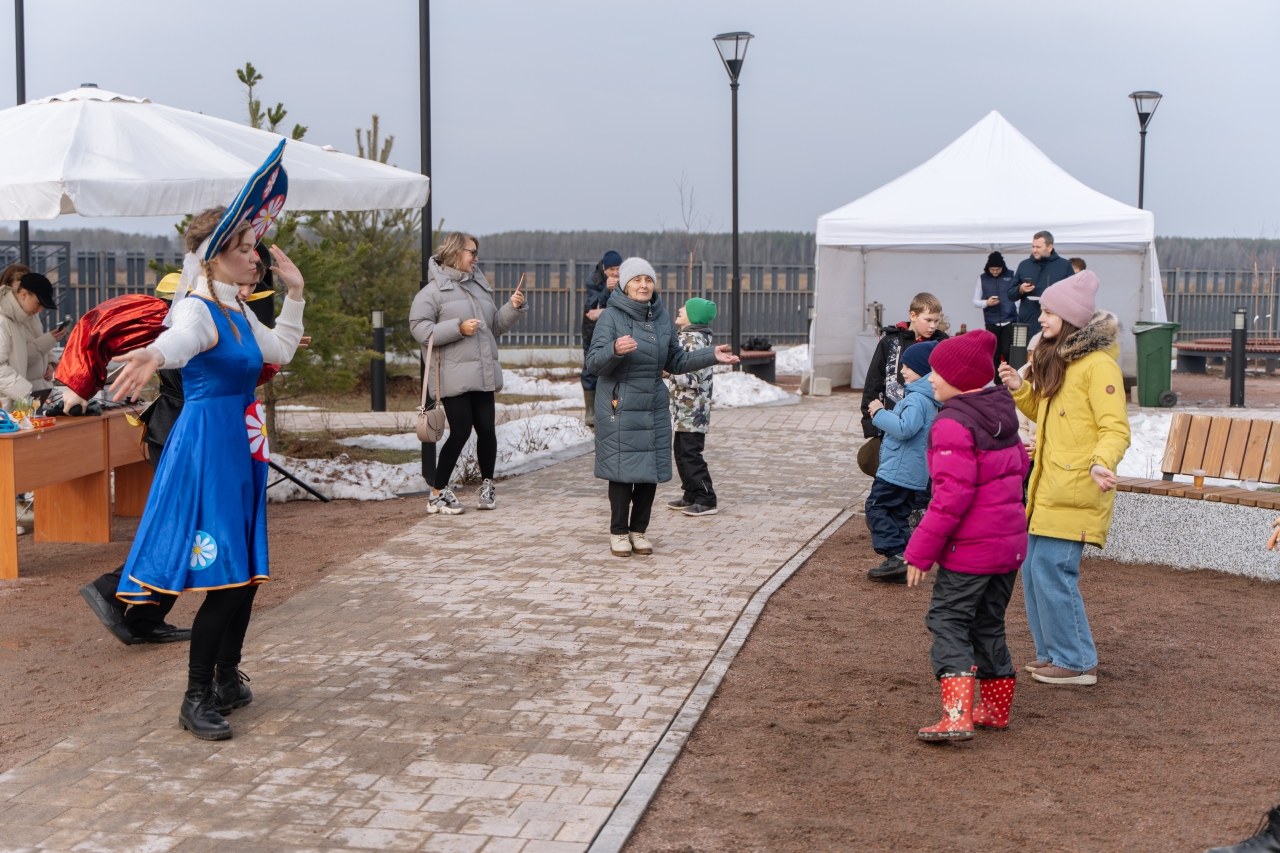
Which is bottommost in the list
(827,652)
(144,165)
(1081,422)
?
(827,652)

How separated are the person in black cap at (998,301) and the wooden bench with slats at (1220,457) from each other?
7.20 meters

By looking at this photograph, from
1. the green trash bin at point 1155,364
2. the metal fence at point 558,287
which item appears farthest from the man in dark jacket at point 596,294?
the metal fence at point 558,287

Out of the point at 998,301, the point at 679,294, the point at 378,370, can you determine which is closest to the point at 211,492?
the point at 378,370

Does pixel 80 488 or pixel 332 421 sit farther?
pixel 332 421

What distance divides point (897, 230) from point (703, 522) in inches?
336

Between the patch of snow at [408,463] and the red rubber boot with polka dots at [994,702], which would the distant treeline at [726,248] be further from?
the red rubber boot with polka dots at [994,702]

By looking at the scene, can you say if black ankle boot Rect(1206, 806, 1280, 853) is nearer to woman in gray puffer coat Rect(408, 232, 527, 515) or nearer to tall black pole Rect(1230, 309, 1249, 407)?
woman in gray puffer coat Rect(408, 232, 527, 515)

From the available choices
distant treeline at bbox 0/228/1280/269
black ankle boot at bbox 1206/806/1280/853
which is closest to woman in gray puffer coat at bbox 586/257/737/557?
black ankle boot at bbox 1206/806/1280/853

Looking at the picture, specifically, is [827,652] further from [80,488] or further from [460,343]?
[80,488]

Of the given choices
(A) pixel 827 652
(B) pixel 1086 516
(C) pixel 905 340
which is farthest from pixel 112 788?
(C) pixel 905 340

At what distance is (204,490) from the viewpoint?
177 inches

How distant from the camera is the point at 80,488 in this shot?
8.04 m

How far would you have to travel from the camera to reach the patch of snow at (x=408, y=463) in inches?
392

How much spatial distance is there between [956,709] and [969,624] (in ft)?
1.06
